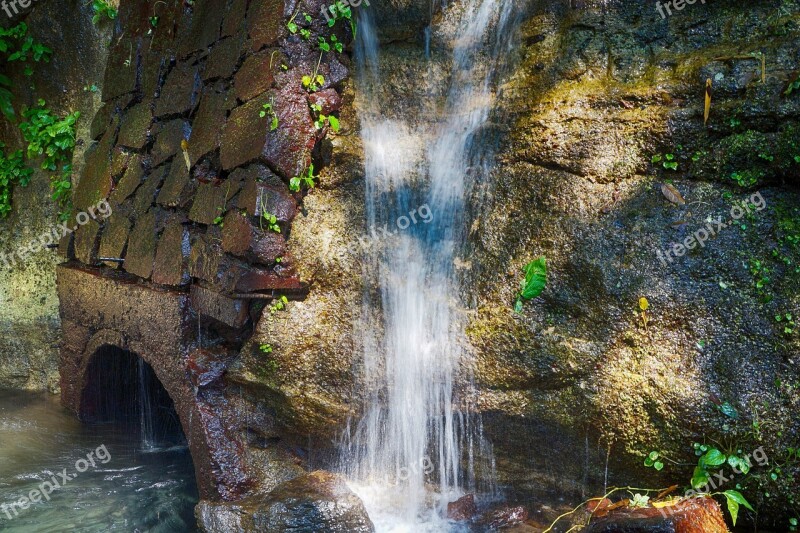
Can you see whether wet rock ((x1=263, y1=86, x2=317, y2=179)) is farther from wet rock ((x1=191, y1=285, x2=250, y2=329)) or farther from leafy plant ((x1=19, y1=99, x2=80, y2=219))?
leafy plant ((x1=19, y1=99, x2=80, y2=219))

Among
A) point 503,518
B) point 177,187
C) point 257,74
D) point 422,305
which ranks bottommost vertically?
point 503,518

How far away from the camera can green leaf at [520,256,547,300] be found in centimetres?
419

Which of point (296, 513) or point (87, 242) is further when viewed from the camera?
point (87, 242)

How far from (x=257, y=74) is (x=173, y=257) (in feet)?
5.02

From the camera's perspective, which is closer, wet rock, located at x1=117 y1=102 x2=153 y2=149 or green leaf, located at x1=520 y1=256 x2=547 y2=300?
green leaf, located at x1=520 y1=256 x2=547 y2=300

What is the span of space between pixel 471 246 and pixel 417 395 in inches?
42.3

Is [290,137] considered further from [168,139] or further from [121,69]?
[121,69]

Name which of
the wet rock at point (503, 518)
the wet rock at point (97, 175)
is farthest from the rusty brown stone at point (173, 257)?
the wet rock at point (503, 518)

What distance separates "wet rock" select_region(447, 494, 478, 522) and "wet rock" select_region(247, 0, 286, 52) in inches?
135

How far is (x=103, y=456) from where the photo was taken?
6035 mm

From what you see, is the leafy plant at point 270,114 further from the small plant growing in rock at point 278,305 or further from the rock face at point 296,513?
the rock face at point 296,513

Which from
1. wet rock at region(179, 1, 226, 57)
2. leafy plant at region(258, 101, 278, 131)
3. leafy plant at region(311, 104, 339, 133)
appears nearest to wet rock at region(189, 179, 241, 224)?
leafy plant at region(258, 101, 278, 131)

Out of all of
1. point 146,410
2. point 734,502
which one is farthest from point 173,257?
point 734,502

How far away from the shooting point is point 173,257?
5145mm
